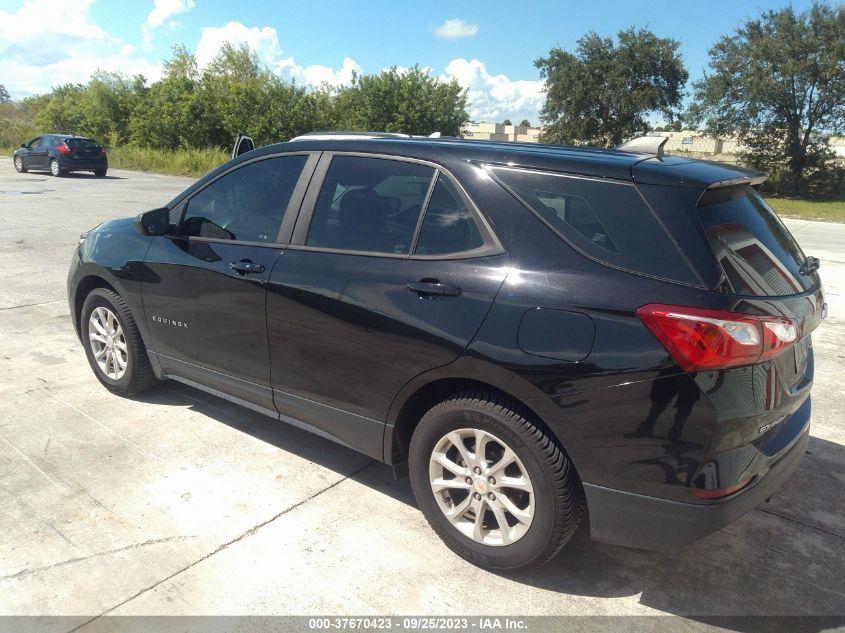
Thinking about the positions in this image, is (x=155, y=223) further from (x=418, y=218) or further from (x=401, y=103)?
(x=401, y=103)

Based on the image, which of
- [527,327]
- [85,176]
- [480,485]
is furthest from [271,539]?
[85,176]

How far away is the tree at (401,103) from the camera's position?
3406 centimetres

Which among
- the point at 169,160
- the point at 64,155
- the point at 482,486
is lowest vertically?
the point at 482,486

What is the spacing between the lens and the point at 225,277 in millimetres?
3561

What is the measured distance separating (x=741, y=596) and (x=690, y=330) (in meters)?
1.27

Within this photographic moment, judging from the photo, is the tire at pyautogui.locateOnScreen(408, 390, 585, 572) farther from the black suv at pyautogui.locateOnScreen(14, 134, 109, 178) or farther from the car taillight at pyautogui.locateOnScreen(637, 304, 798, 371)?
the black suv at pyautogui.locateOnScreen(14, 134, 109, 178)

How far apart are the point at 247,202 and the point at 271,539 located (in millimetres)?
1838

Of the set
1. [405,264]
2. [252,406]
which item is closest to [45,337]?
[252,406]

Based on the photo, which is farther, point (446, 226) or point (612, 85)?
point (612, 85)

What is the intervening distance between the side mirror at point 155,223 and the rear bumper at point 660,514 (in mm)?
2897

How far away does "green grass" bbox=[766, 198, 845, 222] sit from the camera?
20.8 m

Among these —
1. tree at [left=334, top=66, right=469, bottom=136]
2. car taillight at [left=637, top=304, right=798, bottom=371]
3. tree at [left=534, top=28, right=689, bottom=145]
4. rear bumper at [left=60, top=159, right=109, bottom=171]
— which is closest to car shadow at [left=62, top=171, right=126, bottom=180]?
rear bumper at [left=60, top=159, right=109, bottom=171]

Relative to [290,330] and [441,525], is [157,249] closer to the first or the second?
[290,330]

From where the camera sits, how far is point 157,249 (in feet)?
13.2
